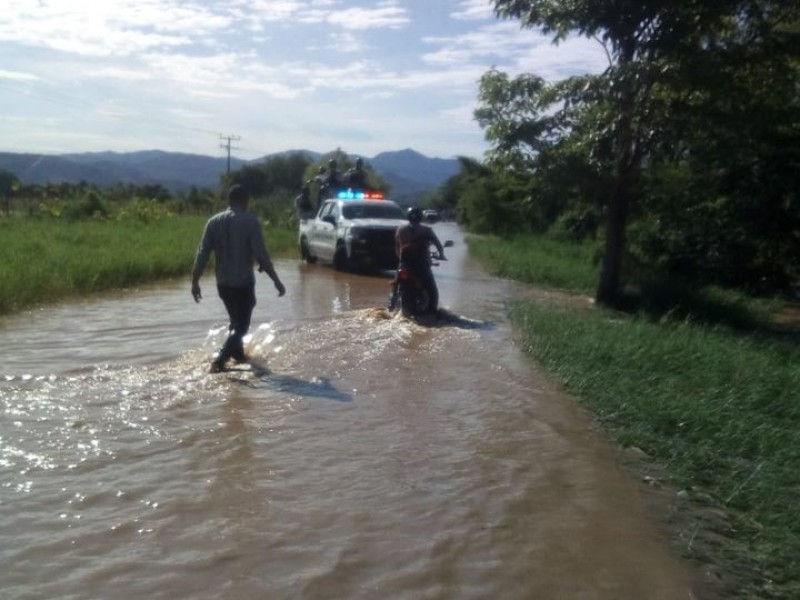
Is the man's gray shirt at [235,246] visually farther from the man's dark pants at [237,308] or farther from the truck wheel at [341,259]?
the truck wheel at [341,259]

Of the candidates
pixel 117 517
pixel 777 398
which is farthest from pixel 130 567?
pixel 777 398

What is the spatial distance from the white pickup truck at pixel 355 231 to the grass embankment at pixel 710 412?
21.5 feet

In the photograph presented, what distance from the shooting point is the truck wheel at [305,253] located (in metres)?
24.1

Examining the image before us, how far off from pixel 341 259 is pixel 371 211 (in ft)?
4.03

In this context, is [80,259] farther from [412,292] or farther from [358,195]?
[358,195]

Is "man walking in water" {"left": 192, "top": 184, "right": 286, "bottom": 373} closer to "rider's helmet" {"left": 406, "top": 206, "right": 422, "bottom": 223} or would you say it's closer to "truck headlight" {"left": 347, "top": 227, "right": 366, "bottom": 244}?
"rider's helmet" {"left": 406, "top": 206, "right": 422, "bottom": 223}

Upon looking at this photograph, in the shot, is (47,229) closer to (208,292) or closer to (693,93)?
(208,292)

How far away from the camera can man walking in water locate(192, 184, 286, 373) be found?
998 cm

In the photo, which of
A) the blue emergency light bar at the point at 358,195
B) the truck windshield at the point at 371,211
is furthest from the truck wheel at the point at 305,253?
the truck windshield at the point at 371,211

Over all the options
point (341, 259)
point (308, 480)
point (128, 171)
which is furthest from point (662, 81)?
point (128, 171)

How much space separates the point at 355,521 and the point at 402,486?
0.73 metres

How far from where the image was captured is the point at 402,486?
6.47 m

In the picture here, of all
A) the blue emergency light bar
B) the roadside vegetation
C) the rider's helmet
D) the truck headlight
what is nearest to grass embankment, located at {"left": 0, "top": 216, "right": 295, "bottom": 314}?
the truck headlight

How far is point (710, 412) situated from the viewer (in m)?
7.81
